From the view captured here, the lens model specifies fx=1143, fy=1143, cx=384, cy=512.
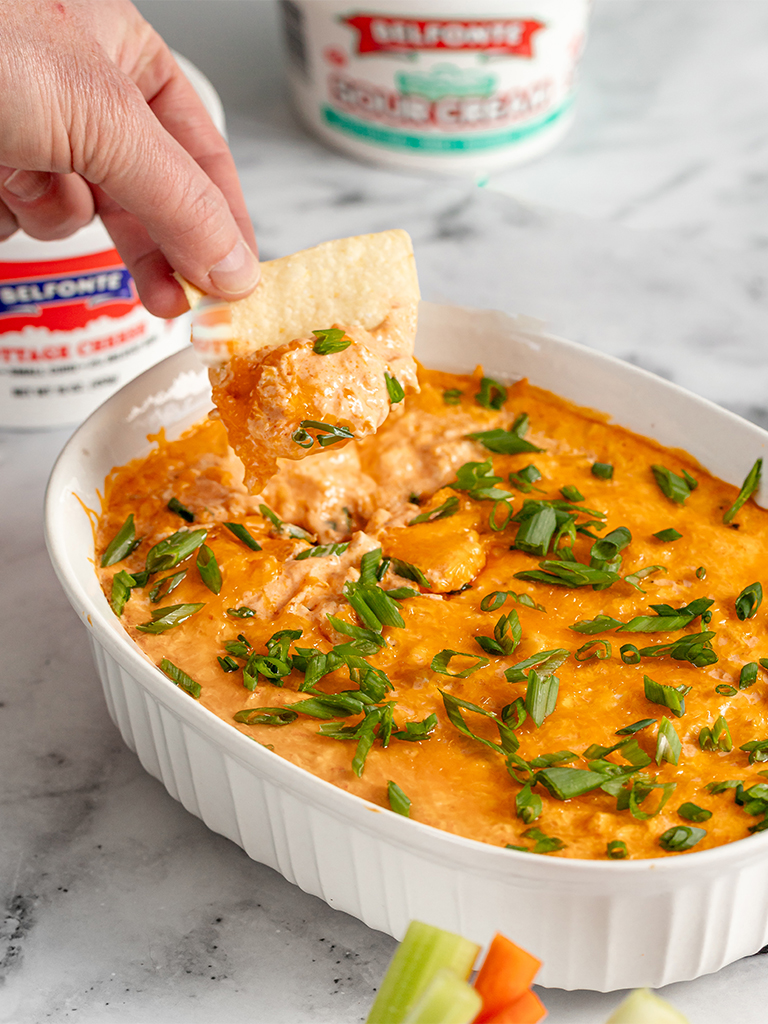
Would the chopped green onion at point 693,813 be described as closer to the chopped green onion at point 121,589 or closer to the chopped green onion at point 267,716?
the chopped green onion at point 267,716

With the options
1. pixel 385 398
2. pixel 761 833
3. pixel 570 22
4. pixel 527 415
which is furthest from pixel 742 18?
pixel 761 833

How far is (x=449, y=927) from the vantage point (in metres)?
1.63

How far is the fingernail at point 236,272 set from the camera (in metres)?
2.11

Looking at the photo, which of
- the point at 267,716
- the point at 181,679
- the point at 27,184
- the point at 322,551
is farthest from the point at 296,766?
the point at 27,184

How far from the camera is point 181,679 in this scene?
1.88 m

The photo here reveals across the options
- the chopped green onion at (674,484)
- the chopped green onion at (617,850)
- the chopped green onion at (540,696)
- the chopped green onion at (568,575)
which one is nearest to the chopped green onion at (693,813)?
the chopped green onion at (617,850)

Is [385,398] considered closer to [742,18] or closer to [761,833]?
[761,833]

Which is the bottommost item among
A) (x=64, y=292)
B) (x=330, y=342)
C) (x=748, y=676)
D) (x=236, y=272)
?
(x=748, y=676)

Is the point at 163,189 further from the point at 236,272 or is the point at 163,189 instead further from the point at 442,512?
the point at 442,512

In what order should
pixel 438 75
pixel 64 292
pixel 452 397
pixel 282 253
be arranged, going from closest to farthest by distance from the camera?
1. pixel 452 397
2. pixel 64 292
3. pixel 438 75
4. pixel 282 253

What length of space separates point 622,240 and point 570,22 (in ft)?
2.26

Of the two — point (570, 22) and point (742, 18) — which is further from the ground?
point (570, 22)

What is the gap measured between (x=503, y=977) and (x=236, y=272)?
51.5 inches

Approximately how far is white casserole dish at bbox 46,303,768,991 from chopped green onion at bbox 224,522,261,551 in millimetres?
266
